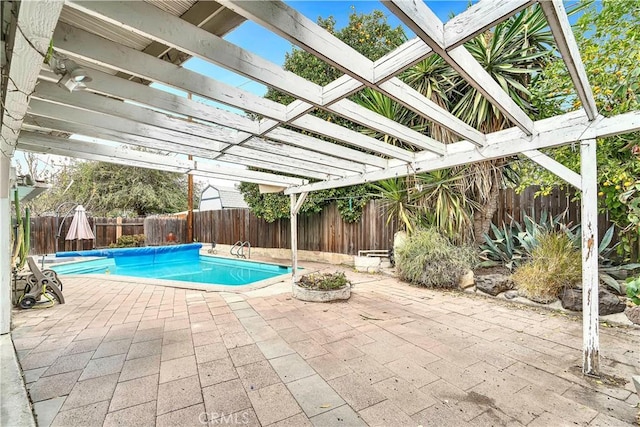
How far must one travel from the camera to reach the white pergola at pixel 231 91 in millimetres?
1397

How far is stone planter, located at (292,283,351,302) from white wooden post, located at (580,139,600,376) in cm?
288

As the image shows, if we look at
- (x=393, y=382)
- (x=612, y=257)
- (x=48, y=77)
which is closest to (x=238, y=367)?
(x=393, y=382)

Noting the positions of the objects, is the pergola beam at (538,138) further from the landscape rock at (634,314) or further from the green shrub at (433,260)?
the landscape rock at (634,314)

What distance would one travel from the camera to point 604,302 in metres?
3.54

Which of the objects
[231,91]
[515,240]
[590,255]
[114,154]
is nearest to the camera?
[231,91]

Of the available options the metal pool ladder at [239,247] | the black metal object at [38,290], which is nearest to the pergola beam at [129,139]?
the black metal object at [38,290]

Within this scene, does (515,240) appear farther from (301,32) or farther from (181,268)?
(181,268)

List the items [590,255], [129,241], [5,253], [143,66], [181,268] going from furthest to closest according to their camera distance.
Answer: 1. [129,241]
2. [181,268]
3. [5,253]
4. [590,255]
5. [143,66]

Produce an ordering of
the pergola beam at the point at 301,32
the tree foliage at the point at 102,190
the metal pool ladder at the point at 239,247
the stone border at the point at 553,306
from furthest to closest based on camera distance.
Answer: the tree foliage at the point at 102,190 → the metal pool ladder at the point at 239,247 → the stone border at the point at 553,306 → the pergola beam at the point at 301,32

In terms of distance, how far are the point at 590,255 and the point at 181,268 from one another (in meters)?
10.7

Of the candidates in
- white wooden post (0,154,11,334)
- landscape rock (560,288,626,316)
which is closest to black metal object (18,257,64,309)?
white wooden post (0,154,11,334)

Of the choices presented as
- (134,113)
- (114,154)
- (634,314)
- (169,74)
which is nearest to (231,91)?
(169,74)

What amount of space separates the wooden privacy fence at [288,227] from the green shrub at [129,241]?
575mm

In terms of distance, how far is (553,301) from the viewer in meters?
4.02
